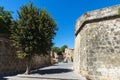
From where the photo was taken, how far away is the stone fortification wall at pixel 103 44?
891cm

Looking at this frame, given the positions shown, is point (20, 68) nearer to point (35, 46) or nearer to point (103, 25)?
point (35, 46)

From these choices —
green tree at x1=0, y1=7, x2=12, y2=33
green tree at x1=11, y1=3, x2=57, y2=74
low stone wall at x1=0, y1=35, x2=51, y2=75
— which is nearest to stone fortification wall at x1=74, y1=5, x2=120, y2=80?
green tree at x1=11, y1=3, x2=57, y2=74

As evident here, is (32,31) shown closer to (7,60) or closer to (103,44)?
(7,60)

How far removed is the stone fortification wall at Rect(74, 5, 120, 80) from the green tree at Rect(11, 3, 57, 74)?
146 inches

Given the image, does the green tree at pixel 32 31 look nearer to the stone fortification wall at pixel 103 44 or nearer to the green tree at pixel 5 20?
the green tree at pixel 5 20

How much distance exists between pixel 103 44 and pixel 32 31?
18.6 feet

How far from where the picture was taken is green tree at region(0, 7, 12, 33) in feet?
46.3

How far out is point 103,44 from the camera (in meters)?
9.43

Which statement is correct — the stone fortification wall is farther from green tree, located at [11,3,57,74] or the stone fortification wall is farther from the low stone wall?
the low stone wall

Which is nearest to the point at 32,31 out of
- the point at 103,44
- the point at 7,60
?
the point at 7,60

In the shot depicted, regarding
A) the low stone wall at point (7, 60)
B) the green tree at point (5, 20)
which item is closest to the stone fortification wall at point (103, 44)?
the low stone wall at point (7, 60)

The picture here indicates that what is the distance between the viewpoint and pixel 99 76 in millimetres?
9453

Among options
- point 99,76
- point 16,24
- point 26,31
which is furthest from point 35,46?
point 99,76

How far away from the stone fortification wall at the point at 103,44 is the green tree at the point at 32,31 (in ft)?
12.2
